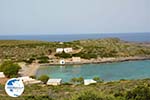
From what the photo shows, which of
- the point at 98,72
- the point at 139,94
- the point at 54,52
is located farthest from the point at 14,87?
the point at 54,52

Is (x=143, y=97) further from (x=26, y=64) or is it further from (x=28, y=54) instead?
(x=28, y=54)

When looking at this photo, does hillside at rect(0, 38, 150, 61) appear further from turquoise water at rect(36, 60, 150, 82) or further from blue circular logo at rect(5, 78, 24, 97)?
blue circular logo at rect(5, 78, 24, 97)

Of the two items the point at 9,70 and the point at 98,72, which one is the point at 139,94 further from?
the point at 98,72

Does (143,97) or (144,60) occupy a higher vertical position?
(143,97)

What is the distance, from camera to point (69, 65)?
2598 inches


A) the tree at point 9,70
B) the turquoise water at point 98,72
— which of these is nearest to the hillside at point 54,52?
the turquoise water at point 98,72

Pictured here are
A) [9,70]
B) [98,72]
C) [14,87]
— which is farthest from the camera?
[98,72]

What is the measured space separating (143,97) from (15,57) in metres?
61.0

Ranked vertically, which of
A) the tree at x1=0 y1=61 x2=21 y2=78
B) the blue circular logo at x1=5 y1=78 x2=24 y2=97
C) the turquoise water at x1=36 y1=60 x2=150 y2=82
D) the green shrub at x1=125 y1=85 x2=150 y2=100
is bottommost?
the turquoise water at x1=36 y1=60 x2=150 y2=82

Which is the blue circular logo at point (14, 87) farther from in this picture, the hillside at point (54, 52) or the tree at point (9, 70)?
the hillside at point (54, 52)

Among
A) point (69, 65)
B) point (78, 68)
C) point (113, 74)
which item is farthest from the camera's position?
point (69, 65)

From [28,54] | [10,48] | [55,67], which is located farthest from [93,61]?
[10,48]

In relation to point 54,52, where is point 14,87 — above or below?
above

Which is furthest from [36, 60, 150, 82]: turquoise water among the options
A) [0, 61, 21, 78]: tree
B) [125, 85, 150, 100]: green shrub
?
[125, 85, 150, 100]: green shrub
